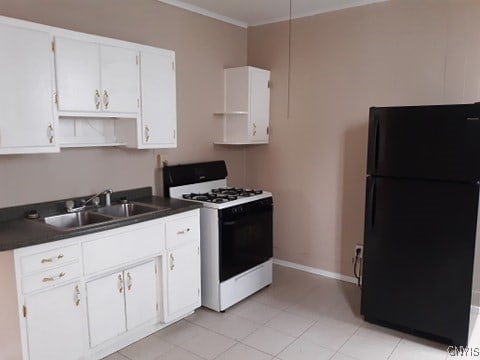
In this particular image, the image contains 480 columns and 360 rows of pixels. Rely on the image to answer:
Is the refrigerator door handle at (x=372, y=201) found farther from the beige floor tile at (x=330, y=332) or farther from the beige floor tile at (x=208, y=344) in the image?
the beige floor tile at (x=208, y=344)

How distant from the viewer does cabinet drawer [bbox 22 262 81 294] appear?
210 centimetres

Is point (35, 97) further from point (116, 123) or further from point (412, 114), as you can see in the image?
point (412, 114)

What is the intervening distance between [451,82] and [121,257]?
2909 millimetres

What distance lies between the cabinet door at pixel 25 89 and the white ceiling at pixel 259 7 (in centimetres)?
146

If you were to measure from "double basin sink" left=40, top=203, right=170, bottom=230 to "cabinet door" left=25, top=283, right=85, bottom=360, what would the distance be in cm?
49

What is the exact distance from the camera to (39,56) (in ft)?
7.60

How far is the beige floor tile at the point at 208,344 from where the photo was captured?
8.85 feet

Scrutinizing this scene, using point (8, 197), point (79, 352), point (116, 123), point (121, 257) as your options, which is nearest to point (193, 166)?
point (116, 123)

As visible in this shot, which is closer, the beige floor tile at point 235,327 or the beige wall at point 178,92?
the beige wall at point 178,92

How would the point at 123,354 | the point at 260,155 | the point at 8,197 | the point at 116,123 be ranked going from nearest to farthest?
the point at 8,197 → the point at 123,354 → the point at 116,123 → the point at 260,155

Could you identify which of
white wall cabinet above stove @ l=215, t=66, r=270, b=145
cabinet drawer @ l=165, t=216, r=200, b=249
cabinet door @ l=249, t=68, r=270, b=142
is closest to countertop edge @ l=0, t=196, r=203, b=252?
cabinet drawer @ l=165, t=216, r=200, b=249

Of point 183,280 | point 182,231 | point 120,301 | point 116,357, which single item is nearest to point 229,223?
point 182,231

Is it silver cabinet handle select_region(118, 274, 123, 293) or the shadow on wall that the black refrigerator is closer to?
the shadow on wall

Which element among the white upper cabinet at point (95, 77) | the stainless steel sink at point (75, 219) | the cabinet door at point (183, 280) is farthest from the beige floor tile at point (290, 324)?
the white upper cabinet at point (95, 77)
